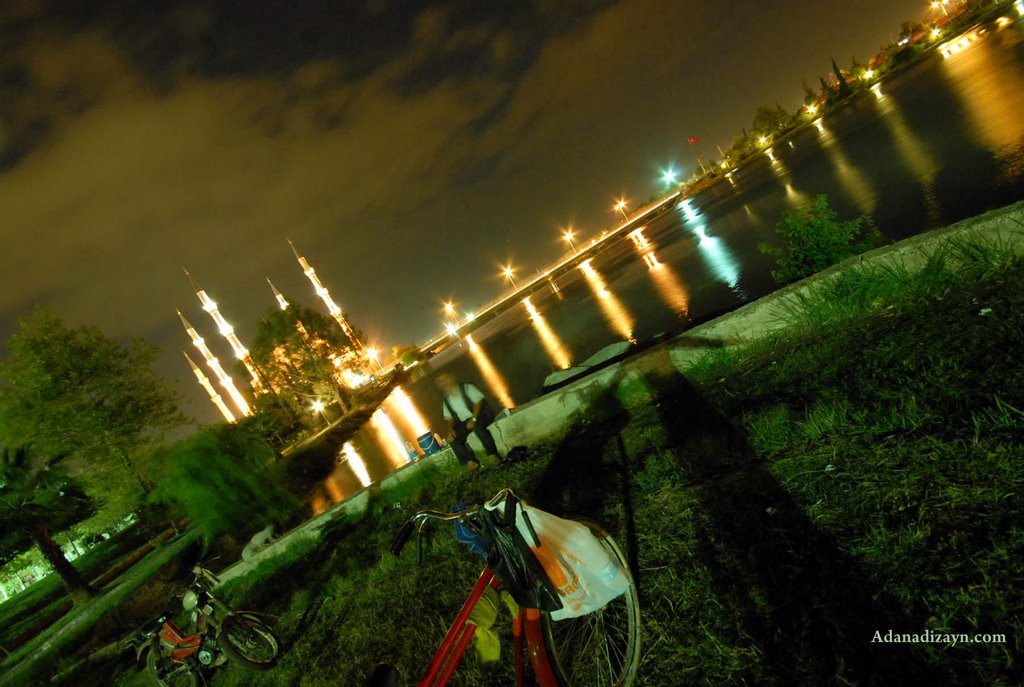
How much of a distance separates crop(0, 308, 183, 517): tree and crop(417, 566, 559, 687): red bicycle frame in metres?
20.9

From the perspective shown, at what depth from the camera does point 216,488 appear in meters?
12.2

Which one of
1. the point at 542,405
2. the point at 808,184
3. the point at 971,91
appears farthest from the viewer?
the point at 808,184

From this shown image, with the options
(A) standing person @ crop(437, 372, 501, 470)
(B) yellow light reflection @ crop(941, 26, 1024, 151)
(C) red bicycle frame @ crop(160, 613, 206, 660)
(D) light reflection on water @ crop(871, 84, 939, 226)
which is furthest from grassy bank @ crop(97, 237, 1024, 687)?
(B) yellow light reflection @ crop(941, 26, 1024, 151)

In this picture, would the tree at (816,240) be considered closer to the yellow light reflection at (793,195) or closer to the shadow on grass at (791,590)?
the shadow on grass at (791,590)

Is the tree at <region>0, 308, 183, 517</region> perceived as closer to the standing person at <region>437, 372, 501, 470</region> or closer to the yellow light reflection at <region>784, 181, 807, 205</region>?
the standing person at <region>437, 372, 501, 470</region>

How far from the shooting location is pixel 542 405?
296 inches

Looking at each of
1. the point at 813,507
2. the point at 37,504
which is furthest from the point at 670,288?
the point at 37,504

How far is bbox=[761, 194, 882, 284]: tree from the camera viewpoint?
725cm

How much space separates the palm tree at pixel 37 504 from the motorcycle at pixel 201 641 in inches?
403

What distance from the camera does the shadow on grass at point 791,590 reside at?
2.15m

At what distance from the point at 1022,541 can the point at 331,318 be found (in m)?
68.5

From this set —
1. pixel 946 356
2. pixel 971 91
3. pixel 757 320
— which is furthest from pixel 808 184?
pixel 946 356

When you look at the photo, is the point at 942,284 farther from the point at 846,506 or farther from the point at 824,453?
the point at 846,506

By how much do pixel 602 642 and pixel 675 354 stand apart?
14.3 ft
